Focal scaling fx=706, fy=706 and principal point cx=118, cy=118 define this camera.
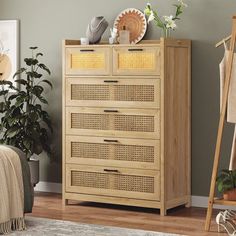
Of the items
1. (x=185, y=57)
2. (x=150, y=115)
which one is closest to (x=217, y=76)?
(x=185, y=57)

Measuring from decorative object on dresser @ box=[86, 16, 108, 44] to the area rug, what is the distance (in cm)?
172

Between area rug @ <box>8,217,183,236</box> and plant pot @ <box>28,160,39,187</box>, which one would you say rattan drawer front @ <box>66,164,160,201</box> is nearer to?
plant pot @ <box>28,160,39,187</box>

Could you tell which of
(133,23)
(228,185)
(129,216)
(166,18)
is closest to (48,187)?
(129,216)

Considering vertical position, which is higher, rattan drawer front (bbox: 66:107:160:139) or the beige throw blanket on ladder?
rattan drawer front (bbox: 66:107:160:139)

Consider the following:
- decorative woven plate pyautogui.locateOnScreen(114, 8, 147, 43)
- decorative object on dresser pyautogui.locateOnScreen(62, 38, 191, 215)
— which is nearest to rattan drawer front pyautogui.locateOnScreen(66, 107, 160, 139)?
decorative object on dresser pyautogui.locateOnScreen(62, 38, 191, 215)

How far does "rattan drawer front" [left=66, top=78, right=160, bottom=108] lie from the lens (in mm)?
5875

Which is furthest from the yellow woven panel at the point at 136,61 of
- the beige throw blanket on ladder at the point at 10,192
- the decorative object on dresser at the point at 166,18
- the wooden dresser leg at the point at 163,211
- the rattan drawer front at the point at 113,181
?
the beige throw blanket on ladder at the point at 10,192

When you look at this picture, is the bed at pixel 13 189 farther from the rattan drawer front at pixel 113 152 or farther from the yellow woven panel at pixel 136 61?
the yellow woven panel at pixel 136 61

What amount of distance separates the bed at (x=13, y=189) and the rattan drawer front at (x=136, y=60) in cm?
124

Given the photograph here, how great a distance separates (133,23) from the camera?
642cm

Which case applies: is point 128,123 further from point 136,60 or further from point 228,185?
point 228,185

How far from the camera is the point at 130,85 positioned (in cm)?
597

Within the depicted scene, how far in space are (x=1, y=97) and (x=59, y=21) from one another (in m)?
1.06

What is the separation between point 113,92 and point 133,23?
0.75m
